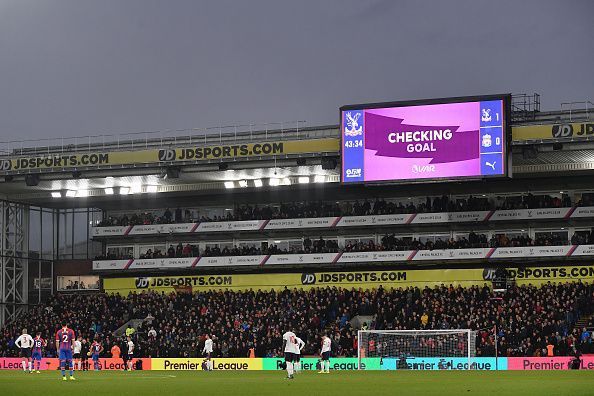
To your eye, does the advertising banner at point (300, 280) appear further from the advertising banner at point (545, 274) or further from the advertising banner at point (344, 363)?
the advertising banner at point (344, 363)

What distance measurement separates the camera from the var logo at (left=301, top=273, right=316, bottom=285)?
70.9m

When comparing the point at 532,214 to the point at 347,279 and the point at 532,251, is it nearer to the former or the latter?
the point at 532,251

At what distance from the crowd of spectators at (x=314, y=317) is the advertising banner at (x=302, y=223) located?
4.54m

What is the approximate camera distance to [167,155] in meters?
66.4

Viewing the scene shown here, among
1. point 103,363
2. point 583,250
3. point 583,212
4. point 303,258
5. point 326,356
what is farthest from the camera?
point 303,258

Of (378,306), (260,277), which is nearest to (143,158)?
(260,277)

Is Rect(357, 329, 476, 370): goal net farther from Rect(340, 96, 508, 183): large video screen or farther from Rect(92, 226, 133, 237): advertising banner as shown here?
Rect(92, 226, 133, 237): advertising banner

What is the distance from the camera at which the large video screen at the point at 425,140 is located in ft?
193

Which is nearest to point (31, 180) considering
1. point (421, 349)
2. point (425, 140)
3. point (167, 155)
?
point (167, 155)

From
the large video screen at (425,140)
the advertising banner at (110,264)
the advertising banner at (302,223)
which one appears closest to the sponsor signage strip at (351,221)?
the advertising banner at (302,223)

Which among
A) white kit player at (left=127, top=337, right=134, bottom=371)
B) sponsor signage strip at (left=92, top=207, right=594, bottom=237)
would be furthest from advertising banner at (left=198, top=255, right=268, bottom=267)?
white kit player at (left=127, top=337, right=134, bottom=371)

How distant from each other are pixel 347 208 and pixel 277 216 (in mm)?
4944

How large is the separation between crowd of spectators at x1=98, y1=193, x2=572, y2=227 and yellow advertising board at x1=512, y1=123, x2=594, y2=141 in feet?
25.5

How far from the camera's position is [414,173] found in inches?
2391
